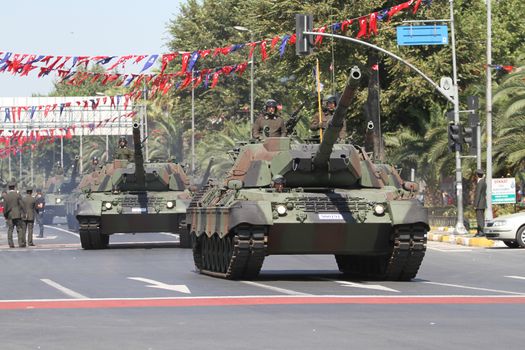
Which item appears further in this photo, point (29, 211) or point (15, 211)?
point (29, 211)

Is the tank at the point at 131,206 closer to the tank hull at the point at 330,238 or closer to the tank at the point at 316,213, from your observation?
the tank at the point at 316,213

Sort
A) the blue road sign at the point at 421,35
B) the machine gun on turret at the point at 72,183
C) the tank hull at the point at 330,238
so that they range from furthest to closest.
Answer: the machine gun on turret at the point at 72,183
the blue road sign at the point at 421,35
the tank hull at the point at 330,238

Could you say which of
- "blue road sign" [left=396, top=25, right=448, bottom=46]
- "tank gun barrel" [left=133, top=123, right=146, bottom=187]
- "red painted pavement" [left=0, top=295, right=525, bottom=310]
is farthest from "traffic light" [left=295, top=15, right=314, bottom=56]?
"red painted pavement" [left=0, top=295, right=525, bottom=310]

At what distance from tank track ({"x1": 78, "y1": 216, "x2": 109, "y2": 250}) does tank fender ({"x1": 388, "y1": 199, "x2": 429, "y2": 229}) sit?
48.5ft

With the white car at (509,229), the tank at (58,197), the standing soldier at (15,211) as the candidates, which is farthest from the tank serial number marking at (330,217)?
the tank at (58,197)

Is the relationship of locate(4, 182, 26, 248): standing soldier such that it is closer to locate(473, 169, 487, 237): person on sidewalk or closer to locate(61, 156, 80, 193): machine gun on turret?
locate(473, 169, 487, 237): person on sidewalk

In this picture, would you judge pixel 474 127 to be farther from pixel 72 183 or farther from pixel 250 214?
pixel 72 183

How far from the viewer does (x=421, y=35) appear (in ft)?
126

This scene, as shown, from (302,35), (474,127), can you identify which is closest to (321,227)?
(302,35)

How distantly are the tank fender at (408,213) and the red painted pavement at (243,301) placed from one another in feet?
10.4

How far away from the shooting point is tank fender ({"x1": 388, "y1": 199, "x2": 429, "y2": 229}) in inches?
800

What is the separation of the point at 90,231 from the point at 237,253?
14.4 metres

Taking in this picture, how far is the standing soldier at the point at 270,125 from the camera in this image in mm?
23594

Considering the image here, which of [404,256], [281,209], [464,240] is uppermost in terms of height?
[281,209]
